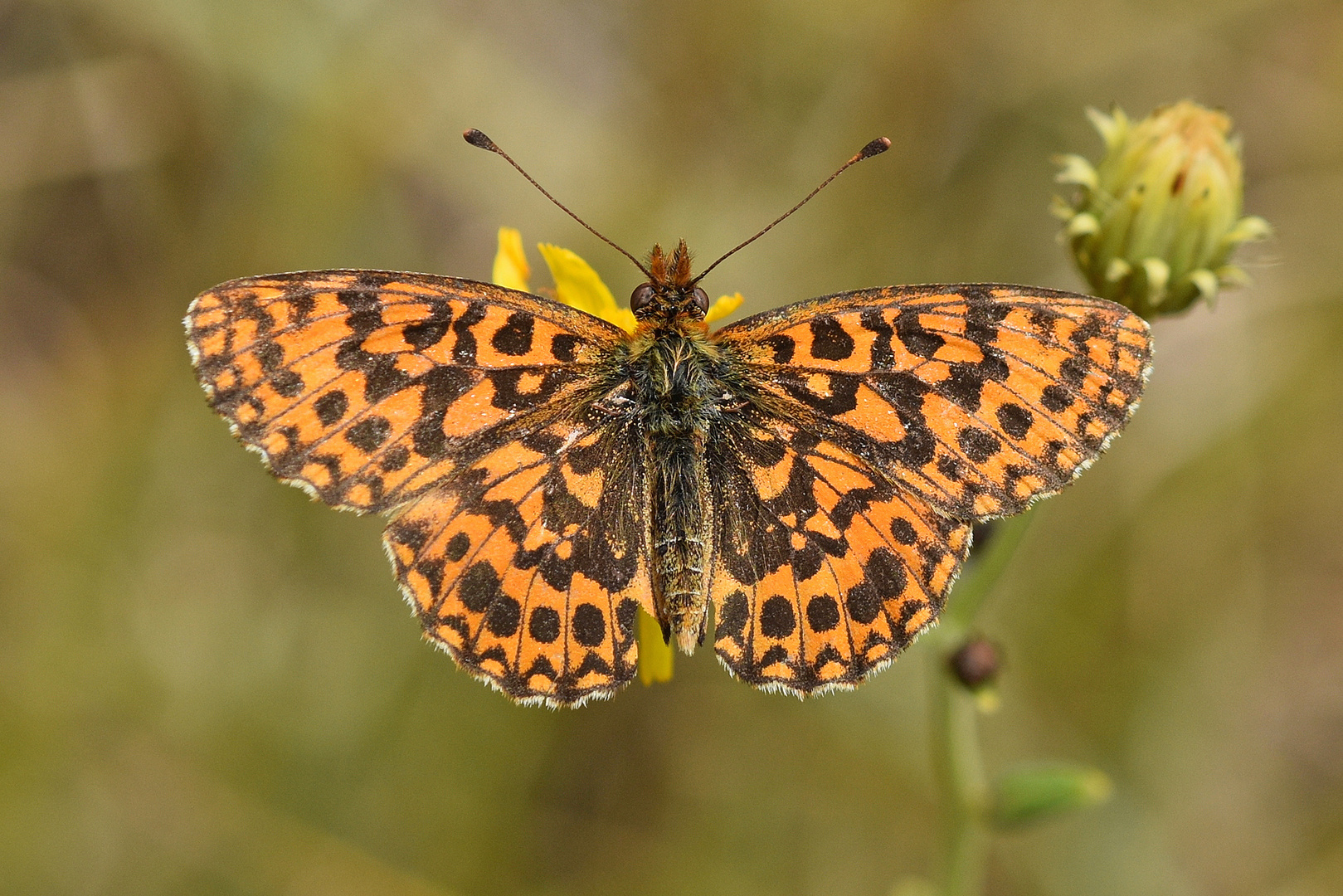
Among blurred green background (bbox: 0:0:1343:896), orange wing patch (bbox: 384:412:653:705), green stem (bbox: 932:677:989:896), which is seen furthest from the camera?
blurred green background (bbox: 0:0:1343:896)

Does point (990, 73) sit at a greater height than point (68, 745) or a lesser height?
greater

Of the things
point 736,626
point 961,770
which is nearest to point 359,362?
point 736,626

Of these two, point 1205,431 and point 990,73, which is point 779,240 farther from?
point 1205,431

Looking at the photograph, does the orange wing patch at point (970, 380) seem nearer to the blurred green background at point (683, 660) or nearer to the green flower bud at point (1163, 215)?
the green flower bud at point (1163, 215)


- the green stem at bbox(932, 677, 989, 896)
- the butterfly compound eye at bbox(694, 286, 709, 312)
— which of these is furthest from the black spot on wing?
Result: the green stem at bbox(932, 677, 989, 896)

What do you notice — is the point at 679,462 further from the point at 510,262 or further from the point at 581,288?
the point at 510,262

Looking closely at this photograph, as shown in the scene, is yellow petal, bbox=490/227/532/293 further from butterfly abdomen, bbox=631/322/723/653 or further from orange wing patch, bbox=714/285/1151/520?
orange wing patch, bbox=714/285/1151/520
